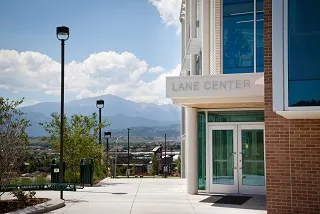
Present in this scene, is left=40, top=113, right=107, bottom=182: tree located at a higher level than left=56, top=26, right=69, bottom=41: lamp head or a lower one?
lower

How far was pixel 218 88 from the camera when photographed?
15000 millimetres

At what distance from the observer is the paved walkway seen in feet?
46.2

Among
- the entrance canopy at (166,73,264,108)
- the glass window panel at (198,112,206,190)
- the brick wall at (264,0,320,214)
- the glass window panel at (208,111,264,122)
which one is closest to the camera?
the brick wall at (264,0,320,214)

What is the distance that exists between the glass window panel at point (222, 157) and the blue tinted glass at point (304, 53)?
739 cm

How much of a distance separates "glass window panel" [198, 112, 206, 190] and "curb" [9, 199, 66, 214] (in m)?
5.80

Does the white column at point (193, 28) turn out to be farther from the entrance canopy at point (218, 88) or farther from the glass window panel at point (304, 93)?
the glass window panel at point (304, 93)

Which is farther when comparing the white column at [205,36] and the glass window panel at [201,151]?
the glass window panel at [201,151]

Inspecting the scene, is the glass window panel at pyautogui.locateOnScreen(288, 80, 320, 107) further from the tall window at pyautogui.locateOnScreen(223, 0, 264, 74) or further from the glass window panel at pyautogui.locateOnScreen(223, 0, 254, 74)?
the glass window panel at pyautogui.locateOnScreen(223, 0, 254, 74)

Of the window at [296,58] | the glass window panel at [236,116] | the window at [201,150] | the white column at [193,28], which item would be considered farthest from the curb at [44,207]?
the white column at [193,28]

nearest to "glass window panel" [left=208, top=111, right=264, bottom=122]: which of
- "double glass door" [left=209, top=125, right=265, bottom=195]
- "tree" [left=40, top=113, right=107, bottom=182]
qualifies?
"double glass door" [left=209, top=125, right=265, bottom=195]

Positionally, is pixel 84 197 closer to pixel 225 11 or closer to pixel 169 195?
pixel 169 195

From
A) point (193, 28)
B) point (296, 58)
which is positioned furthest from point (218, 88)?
point (193, 28)

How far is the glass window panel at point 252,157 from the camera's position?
58.2 feet

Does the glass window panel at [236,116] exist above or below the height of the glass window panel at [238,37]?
below
